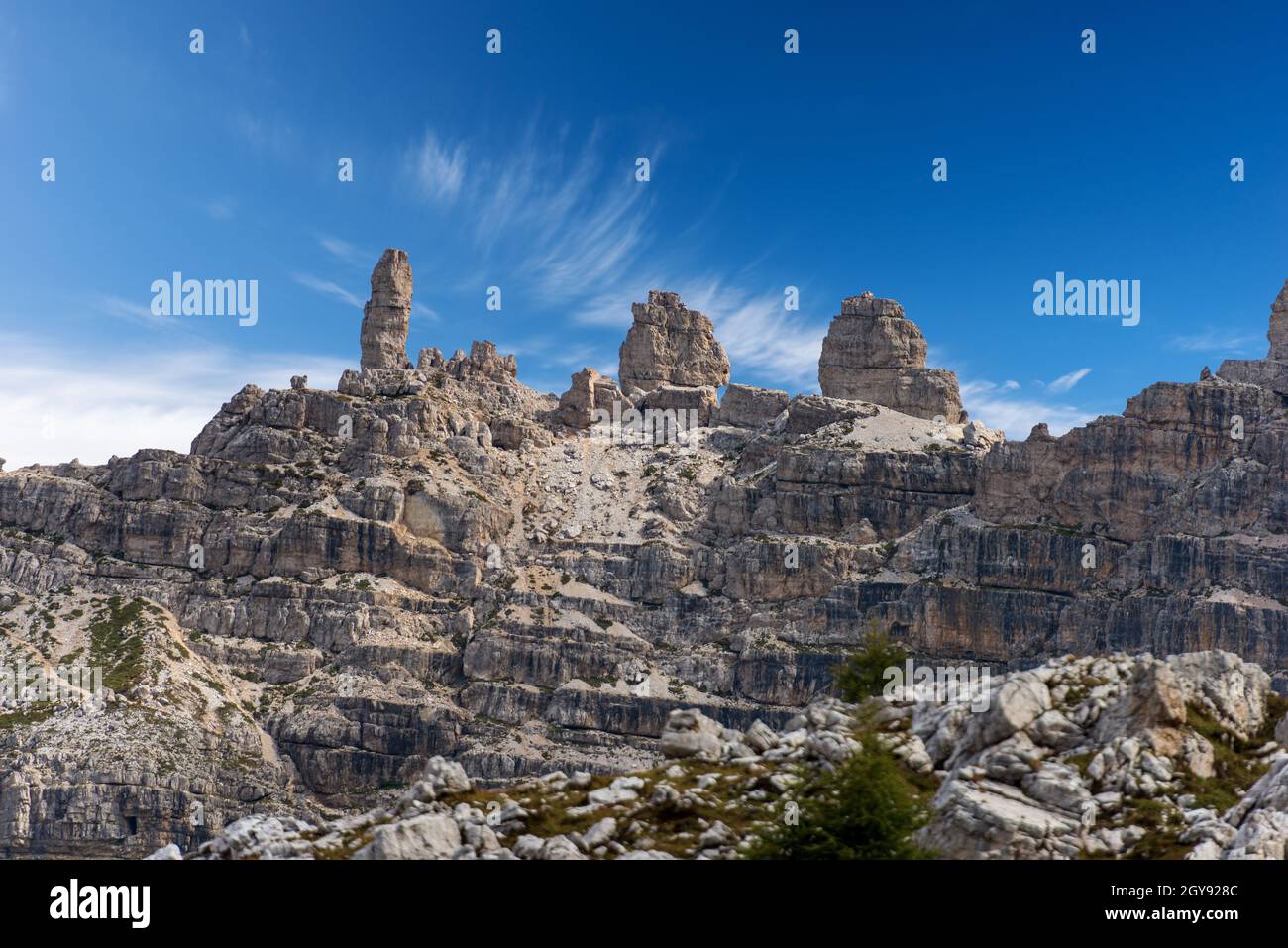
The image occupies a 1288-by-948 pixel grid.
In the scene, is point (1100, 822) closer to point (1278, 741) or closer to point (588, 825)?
point (1278, 741)

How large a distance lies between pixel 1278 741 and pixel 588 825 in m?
30.1

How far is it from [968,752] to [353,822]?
26948 mm

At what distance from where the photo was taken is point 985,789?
5869cm

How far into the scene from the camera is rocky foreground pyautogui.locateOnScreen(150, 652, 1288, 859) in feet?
178

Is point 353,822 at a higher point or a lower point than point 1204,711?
lower

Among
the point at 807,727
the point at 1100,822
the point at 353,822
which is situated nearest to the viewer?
the point at 1100,822

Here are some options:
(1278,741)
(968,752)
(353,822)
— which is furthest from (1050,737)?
(353,822)

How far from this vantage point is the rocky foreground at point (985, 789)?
178ft

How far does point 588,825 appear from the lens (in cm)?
5941
